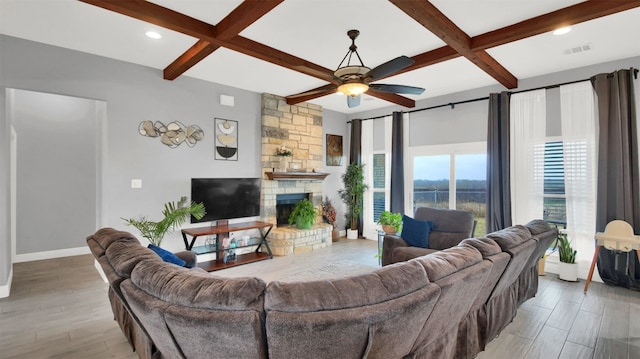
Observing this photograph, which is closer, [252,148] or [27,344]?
[27,344]

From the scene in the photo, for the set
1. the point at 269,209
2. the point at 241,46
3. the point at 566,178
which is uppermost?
the point at 241,46

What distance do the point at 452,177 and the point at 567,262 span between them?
2.10 meters

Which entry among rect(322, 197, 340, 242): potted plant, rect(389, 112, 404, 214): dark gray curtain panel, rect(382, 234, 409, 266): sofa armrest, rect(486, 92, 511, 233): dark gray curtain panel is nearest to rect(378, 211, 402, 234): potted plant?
rect(382, 234, 409, 266): sofa armrest

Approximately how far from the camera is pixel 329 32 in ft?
10.5

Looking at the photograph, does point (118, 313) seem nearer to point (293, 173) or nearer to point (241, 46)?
point (241, 46)

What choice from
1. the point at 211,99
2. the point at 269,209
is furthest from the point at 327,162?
the point at 211,99

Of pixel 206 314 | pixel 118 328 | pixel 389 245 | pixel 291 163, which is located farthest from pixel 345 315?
pixel 291 163

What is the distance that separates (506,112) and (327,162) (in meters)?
3.49

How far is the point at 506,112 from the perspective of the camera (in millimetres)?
4738

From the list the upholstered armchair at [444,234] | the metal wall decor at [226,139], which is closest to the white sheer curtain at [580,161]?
the upholstered armchair at [444,234]

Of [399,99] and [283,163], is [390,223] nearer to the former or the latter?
[283,163]

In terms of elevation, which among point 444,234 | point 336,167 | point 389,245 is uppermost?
point 336,167

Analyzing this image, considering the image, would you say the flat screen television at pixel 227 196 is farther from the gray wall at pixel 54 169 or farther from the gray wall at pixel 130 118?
the gray wall at pixel 54 169

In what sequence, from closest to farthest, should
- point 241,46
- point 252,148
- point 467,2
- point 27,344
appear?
point 27,344 < point 467,2 < point 241,46 < point 252,148
